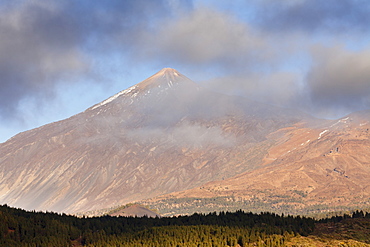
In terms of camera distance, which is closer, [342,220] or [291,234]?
[291,234]

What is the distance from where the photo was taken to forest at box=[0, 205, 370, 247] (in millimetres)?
115188

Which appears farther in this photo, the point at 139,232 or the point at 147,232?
the point at 139,232

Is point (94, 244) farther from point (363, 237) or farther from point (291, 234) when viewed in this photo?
point (363, 237)

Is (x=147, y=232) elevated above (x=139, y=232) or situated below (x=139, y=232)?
Answer: below

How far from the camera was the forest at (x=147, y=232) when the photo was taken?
115 meters

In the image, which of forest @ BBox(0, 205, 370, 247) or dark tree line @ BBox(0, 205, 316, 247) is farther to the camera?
dark tree line @ BBox(0, 205, 316, 247)

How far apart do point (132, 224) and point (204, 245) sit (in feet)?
142

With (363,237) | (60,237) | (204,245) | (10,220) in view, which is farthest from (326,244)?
(10,220)

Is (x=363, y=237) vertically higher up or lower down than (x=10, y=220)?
lower down

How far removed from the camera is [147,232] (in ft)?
435

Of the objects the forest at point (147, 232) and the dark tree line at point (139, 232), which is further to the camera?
the dark tree line at point (139, 232)

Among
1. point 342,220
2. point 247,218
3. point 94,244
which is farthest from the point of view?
Result: point 247,218

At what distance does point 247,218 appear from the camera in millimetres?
151625

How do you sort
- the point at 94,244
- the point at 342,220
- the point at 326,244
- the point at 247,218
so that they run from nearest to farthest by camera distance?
the point at 326,244 < the point at 94,244 < the point at 342,220 < the point at 247,218
